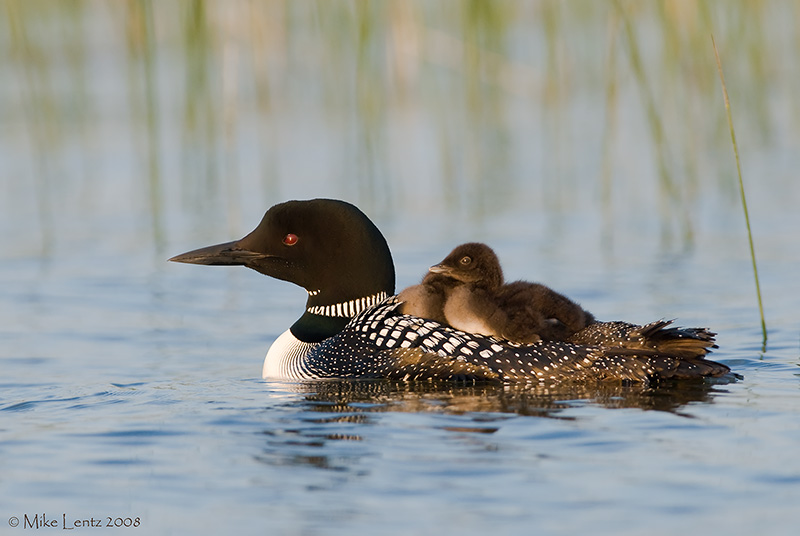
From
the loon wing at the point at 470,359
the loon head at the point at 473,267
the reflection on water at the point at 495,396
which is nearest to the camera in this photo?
the reflection on water at the point at 495,396

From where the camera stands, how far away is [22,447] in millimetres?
4570

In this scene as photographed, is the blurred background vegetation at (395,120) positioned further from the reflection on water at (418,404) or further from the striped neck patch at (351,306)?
the reflection on water at (418,404)

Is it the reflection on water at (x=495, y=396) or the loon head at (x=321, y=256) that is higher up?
the loon head at (x=321, y=256)

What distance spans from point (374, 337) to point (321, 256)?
628 millimetres

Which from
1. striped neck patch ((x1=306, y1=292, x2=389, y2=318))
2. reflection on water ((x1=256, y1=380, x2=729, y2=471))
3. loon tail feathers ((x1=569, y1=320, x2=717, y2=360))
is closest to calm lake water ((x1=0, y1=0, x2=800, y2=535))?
reflection on water ((x1=256, y1=380, x2=729, y2=471))

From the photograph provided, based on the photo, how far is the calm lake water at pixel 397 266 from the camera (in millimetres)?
3953

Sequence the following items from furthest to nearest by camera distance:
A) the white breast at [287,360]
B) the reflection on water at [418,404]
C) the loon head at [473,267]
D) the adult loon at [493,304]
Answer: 1. the white breast at [287,360]
2. the loon head at [473,267]
3. the adult loon at [493,304]
4. the reflection on water at [418,404]

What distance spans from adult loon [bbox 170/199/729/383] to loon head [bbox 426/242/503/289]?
22 cm

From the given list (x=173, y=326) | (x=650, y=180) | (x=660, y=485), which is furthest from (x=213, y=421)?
(x=650, y=180)

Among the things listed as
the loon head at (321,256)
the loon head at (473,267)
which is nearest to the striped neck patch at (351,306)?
the loon head at (321,256)

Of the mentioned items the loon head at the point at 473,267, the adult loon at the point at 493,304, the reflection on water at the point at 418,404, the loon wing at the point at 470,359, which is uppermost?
the loon head at the point at 473,267

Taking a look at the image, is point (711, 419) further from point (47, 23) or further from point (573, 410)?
point (47, 23)

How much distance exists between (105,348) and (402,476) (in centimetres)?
304

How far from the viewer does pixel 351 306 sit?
6.02m
